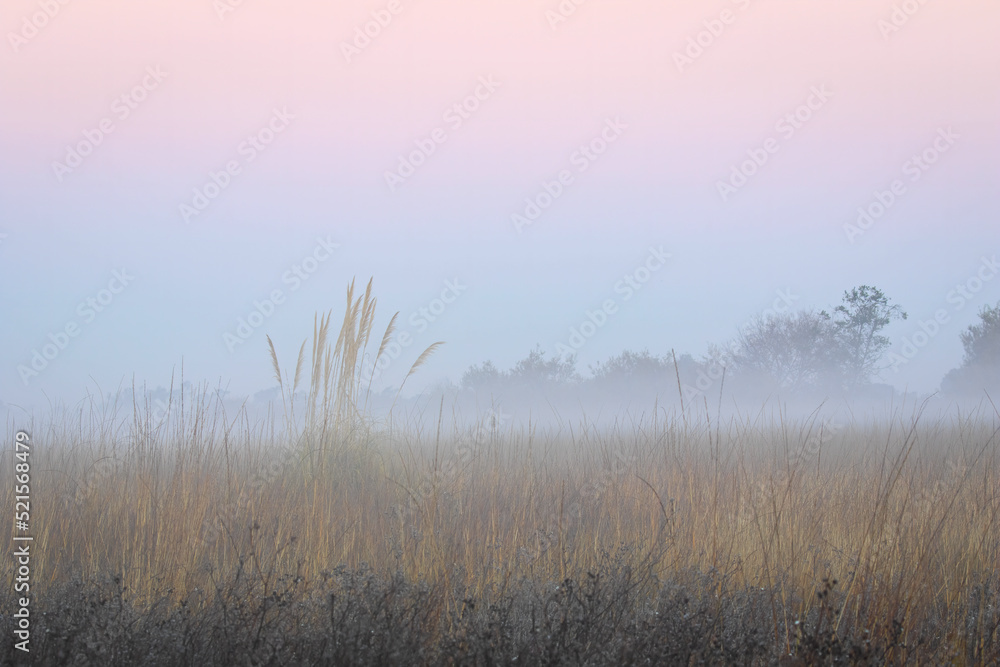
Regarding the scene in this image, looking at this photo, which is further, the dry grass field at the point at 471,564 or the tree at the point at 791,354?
the tree at the point at 791,354

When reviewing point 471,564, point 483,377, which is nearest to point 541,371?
point 483,377

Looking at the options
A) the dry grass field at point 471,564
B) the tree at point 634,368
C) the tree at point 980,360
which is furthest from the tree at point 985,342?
the dry grass field at point 471,564

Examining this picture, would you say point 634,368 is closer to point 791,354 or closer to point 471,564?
point 791,354

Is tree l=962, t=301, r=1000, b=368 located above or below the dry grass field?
above

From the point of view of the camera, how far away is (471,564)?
3.36 meters

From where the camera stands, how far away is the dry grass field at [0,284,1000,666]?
2549 millimetres

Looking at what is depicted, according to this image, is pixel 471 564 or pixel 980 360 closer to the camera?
pixel 471 564

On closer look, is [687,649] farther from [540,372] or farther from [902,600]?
[540,372]

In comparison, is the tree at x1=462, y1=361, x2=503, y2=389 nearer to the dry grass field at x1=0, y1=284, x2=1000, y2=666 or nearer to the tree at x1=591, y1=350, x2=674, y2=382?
the tree at x1=591, y1=350, x2=674, y2=382

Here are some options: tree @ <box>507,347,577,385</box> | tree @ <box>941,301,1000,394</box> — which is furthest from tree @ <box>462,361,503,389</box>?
tree @ <box>941,301,1000,394</box>

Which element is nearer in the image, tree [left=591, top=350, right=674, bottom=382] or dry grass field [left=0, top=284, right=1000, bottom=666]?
dry grass field [left=0, top=284, right=1000, bottom=666]

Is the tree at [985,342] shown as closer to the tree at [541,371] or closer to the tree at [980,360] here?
the tree at [980,360]

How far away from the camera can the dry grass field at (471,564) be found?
2.55 meters

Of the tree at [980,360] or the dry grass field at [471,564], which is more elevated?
the tree at [980,360]
